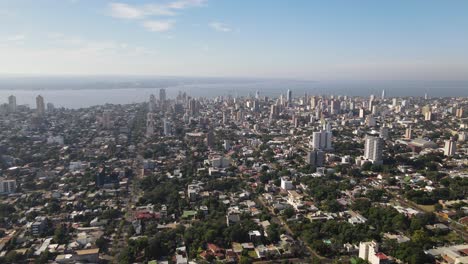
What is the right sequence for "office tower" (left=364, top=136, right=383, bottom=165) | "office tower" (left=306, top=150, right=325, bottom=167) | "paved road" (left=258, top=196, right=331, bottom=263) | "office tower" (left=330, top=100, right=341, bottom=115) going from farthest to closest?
"office tower" (left=330, top=100, right=341, bottom=115), "office tower" (left=306, top=150, right=325, bottom=167), "office tower" (left=364, top=136, right=383, bottom=165), "paved road" (left=258, top=196, right=331, bottom=263)

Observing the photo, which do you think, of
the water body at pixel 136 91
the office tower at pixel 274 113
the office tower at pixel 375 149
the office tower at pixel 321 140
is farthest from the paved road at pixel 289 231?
the water body at pixel 136 91

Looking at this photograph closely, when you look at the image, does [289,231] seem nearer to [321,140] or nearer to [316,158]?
[316,158]

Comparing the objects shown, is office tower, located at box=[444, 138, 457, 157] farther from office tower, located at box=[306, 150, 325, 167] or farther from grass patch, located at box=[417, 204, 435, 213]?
grass patch, located at box=[417, 204, 435, 213]

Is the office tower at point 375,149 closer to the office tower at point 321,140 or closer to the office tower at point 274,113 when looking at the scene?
the office tower at point 321,140

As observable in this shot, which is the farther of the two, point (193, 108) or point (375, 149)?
point (193, 108)

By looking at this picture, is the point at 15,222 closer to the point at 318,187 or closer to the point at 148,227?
the point at 148,227

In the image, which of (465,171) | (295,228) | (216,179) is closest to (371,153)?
(465,171)

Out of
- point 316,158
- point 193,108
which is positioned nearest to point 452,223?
point 316,158

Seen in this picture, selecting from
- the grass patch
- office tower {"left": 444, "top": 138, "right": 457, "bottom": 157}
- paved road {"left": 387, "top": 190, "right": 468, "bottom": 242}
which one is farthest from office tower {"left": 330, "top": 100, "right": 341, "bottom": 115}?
Result: the grass patch
